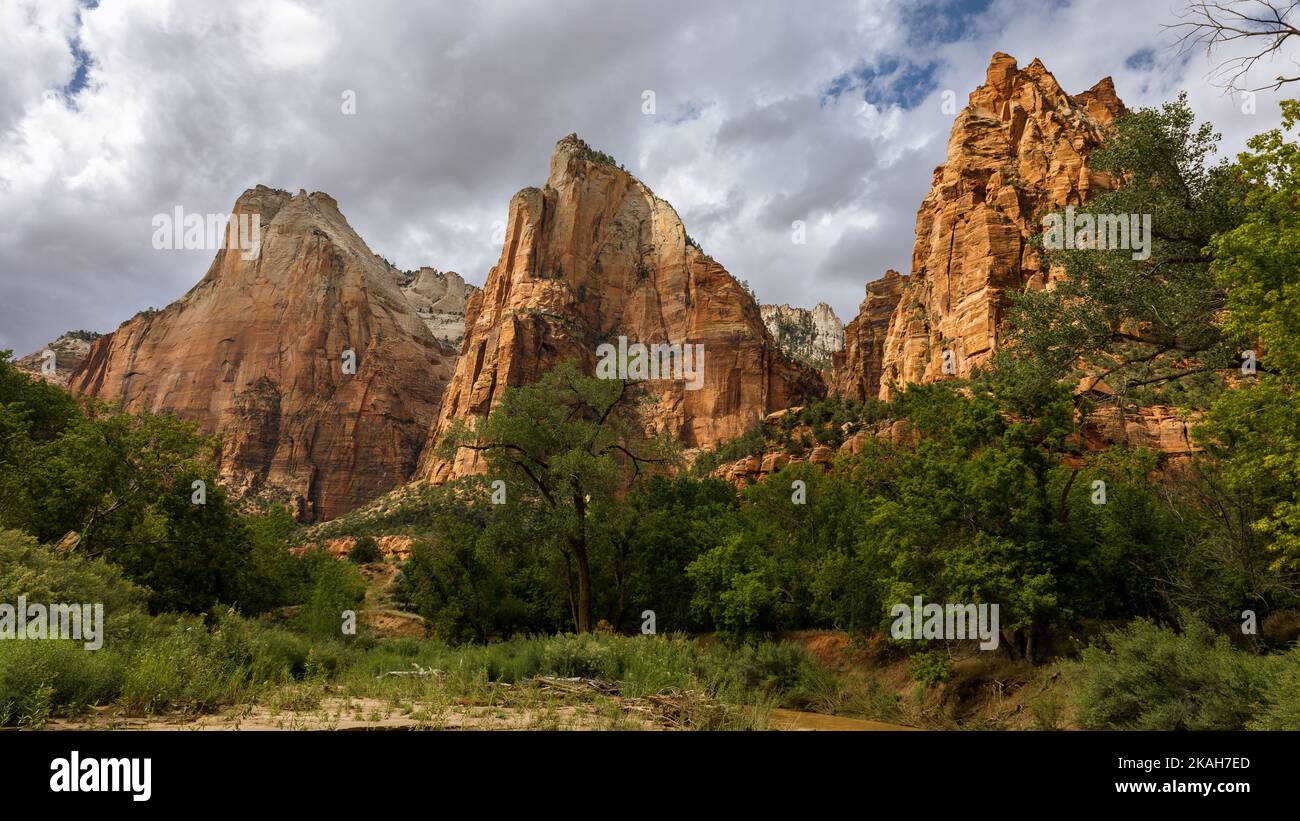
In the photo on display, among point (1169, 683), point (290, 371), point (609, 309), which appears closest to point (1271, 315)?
point (1169, 683)

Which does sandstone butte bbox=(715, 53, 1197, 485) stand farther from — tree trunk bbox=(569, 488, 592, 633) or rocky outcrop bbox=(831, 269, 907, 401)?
tree trunk bbox=(569, 488, 592, 633)

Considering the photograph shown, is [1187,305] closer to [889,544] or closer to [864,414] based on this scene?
[889,544]

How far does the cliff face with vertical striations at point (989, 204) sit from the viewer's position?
69562mm

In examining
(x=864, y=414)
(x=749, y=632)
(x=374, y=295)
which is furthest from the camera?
(x=374, y=295)

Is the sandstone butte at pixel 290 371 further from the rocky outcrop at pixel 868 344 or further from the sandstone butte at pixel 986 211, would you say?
Result: the sandstone butte at pixel 986 211

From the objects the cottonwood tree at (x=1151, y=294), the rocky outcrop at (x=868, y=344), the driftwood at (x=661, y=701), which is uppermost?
the rocky outcrop at (x=868, y=344)

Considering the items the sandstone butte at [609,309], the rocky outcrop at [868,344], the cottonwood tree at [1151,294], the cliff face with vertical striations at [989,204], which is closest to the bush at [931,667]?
the cottonwood tree at [1151,294]

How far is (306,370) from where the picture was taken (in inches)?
5344

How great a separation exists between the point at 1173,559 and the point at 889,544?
315 inches

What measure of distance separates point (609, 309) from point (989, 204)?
2746 inches

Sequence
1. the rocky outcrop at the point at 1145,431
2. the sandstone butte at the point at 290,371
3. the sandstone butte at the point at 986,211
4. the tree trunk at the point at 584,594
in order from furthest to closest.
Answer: the sandstone butte at the point at 290,371, the sandstone butte at the point at 986,211, the rocky outcrop at the point at 1145,431, the tree trunk at the point at 584,594

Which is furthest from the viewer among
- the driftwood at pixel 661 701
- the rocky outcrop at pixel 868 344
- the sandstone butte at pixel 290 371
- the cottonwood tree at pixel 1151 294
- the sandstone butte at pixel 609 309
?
the sandstone butte at pixel 290 371

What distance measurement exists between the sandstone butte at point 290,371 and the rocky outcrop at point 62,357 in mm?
9463
